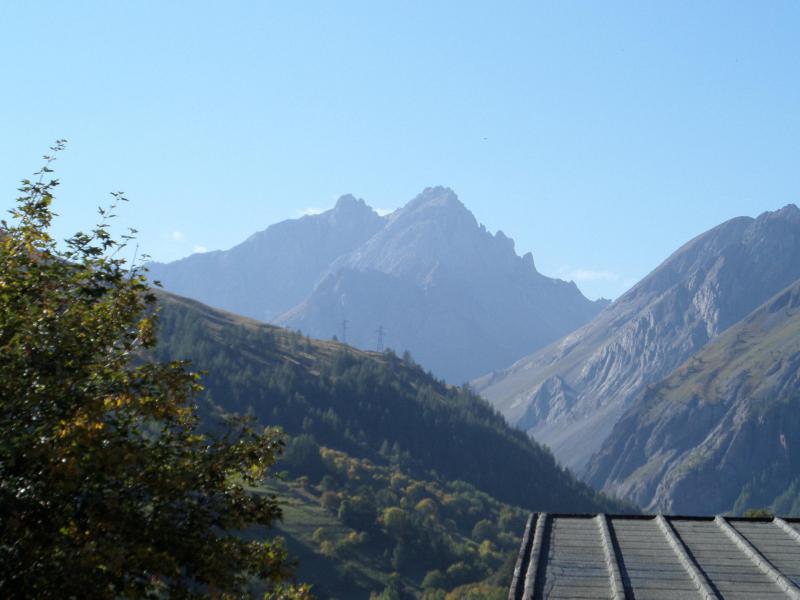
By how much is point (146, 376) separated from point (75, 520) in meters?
2.88

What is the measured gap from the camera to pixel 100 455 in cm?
1403

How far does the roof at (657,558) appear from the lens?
15875mm

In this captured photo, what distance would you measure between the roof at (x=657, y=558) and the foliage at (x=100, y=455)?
16.0 feet

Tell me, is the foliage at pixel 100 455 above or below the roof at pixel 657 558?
above

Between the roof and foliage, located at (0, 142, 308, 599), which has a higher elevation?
foliage, located at (0, 142, 308, 599)

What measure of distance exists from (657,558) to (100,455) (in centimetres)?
1090

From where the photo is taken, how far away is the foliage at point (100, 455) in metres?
13.8

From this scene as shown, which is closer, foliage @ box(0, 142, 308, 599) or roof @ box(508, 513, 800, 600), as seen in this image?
foliage @ box(0, 142, 308, 599)

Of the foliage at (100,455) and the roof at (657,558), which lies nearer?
the foliage at (100,455)

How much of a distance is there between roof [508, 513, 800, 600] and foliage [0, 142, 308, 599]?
488cm

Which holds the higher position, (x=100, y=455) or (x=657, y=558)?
(x=100, y=455)

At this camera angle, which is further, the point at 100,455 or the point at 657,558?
the point at 657,558

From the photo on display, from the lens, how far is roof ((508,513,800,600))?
52.1 ft

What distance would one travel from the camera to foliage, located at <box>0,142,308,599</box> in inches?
543
